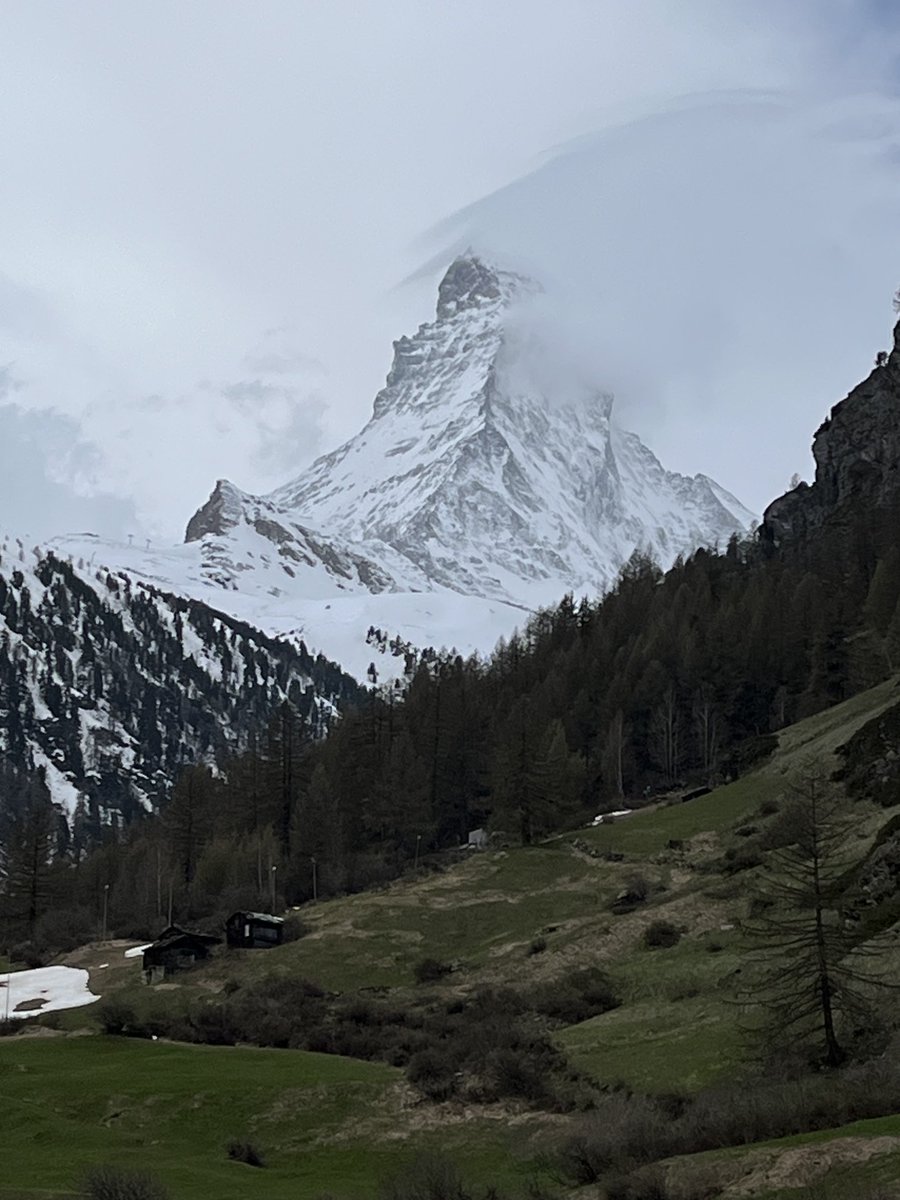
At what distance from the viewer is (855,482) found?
158 meters

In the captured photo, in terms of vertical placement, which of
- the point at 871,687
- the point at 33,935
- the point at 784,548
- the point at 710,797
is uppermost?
the point at 784,548

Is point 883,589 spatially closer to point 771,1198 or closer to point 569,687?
point 569,687

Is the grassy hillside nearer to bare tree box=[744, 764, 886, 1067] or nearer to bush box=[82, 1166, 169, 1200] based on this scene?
bare tree box=[744, 764, 886, 1067]

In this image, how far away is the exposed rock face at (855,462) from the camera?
152250 millimetres

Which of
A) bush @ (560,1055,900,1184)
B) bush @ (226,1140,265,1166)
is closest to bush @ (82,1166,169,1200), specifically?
bush @ (226,1140,265,1166)

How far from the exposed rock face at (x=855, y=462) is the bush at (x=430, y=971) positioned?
304ft

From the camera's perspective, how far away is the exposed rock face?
500 feet

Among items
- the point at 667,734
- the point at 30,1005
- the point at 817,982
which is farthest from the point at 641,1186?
the point at 667,734

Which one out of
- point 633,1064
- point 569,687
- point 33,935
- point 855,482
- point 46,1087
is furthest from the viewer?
point 855,482

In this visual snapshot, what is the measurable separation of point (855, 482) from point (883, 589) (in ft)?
139

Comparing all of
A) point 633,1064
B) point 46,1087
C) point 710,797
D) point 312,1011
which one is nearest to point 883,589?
point 710,797

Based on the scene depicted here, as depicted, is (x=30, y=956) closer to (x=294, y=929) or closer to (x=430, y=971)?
(x=294, y=929)

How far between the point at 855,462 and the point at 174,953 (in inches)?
4200

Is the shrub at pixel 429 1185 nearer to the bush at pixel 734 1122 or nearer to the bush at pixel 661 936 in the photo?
the bush at pixel 734 1122
